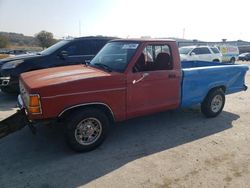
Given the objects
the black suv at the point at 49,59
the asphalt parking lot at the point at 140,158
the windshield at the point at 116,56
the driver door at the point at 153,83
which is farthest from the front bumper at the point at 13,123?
the black suv at the point at 49,59

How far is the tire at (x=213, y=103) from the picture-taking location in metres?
5.86

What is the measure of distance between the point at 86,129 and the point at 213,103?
11.2 feet

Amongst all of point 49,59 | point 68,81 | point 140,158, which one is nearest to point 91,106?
point 68,81

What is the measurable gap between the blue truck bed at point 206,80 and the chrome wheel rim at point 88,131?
6.75 ft

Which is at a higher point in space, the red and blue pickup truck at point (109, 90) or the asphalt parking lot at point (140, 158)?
the red and blue pickup truck at point (109, 90)

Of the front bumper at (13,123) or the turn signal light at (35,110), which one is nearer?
the turn signal light at (35,110)

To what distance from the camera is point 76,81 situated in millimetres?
3809

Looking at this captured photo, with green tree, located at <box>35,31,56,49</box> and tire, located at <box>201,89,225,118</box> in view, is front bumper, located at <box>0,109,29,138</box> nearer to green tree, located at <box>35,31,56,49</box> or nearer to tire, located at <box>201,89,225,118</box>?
tire, located at <box>201,89,225,118</box>

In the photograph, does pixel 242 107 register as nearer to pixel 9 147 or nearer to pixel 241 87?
pixel 241 87

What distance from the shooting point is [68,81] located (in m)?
3.78

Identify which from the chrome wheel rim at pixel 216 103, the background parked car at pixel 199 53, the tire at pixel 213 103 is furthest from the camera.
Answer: the background parked car at pixel 199 53

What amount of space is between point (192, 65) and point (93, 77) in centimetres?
427

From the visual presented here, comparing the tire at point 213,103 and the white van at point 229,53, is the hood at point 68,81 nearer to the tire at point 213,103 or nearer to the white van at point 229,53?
the tire at point 213,103

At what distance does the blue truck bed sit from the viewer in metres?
5.25
